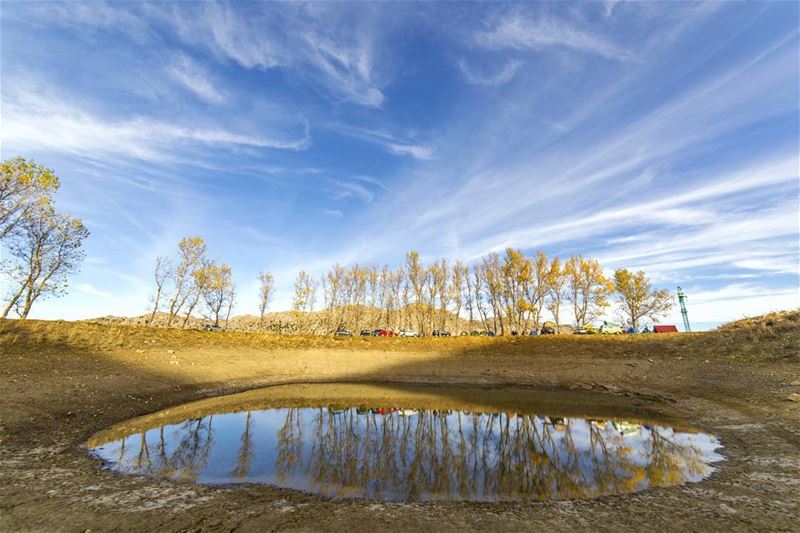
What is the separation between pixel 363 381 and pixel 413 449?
1892 cm

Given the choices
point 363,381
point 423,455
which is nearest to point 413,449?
point 423,455

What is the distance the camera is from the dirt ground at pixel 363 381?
20.4ft

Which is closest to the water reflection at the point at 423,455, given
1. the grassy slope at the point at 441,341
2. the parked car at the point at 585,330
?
the grassy slope at the point at 441,341

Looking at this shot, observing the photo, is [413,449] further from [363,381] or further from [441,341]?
[441,341]

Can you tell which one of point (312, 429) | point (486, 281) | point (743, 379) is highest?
point (486, 281)

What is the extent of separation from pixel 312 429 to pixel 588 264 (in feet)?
191

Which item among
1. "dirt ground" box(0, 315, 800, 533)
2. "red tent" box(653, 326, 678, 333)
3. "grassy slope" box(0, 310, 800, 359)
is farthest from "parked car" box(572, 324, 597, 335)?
"dirt ground" box(0, 315, 800, 533)

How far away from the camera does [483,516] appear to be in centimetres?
645

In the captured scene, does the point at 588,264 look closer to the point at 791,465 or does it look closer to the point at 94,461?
the point at 791,465

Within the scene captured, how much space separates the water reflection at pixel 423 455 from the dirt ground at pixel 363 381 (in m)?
0.90

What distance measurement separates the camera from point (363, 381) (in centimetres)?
2978

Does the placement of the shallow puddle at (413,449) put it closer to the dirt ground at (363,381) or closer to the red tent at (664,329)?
the dirt ground at (363,381)

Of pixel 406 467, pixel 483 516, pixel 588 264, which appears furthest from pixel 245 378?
pixel 588 264

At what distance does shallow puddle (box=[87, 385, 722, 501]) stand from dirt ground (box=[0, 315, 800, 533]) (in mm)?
866
